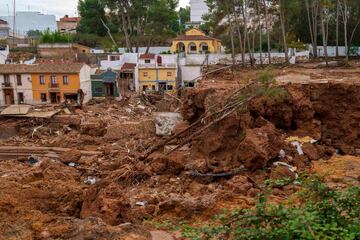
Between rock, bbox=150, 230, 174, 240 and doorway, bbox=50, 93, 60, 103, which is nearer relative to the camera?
rock, bbox=150, 230, 174, 240

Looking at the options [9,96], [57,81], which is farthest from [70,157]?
[9,96]

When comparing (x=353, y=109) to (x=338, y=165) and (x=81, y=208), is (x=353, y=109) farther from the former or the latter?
(x=81, y=208)

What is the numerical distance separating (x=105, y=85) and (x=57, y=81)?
373cm

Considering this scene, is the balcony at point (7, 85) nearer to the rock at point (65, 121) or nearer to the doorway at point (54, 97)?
the doorway at point (54, 97)

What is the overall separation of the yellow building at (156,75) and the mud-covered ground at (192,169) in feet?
51.8

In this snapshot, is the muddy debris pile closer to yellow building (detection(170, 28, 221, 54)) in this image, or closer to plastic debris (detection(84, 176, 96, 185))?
plastic debris (detection(84, 176, 96, 185))

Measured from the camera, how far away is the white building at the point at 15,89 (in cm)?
3497

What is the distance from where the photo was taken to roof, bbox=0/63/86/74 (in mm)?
34469

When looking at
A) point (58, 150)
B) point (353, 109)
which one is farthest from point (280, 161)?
point (58, 150)

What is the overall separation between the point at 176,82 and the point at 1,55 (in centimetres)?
1637

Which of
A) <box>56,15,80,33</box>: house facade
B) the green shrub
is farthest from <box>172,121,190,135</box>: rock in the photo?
<box>56,15,80,33</box>: house facade

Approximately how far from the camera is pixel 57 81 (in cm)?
3472

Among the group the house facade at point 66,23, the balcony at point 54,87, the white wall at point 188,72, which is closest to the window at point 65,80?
the balcony at point 54,87

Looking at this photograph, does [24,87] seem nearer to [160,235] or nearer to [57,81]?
[57,81]
